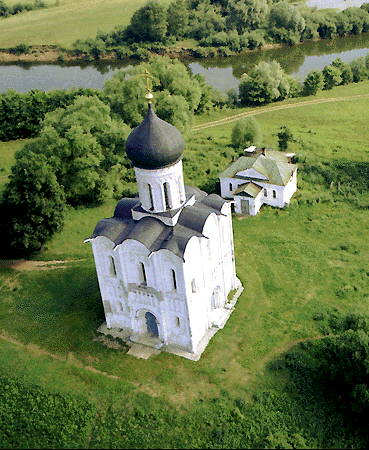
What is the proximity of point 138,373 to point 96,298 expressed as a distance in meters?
5.77

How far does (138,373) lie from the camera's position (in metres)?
22.0

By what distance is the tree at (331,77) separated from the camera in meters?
57.1

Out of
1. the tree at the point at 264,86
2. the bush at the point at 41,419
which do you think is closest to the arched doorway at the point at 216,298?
the bush at the point at 41,419

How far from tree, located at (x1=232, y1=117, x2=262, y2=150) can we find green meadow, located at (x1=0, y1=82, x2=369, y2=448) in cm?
595

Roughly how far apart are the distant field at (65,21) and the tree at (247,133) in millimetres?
44918

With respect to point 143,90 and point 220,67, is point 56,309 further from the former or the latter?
point 220,67

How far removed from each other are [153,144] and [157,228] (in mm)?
3557

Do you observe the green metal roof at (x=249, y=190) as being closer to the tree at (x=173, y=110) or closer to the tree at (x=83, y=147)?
the tree at (x=83, y=147)

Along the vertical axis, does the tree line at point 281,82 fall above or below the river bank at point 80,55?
below

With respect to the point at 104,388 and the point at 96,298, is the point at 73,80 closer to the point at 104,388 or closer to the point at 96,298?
the point at 96,298

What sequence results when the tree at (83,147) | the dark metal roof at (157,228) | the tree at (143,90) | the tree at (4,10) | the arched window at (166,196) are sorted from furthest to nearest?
the tree at (4,10) < the tree at (143,90) < the tree at (83,147) < the arched window at (166,196) < the dark metal roof at (157,228)

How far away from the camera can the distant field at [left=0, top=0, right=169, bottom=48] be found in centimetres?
7900

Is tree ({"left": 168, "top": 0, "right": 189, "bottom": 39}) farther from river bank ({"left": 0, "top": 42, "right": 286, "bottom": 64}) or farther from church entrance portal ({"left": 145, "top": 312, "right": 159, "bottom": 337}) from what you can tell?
church entrance portal ({"left": 145, "top": 312, "right": 159, "bottom": 337})

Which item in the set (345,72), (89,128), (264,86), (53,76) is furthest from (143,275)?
(53,76)
